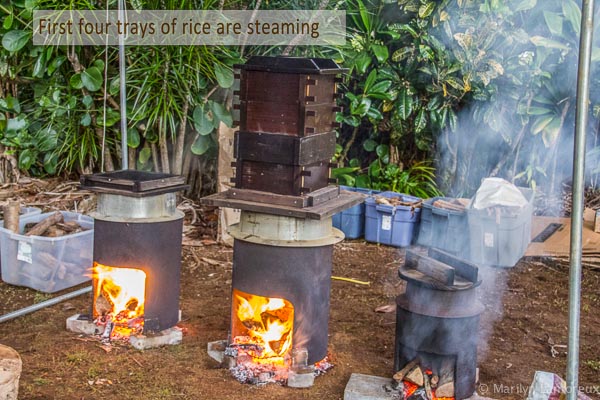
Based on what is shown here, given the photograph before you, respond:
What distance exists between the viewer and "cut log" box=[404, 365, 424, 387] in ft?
13.3

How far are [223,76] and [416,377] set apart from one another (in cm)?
383

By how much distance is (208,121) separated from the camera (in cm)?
725

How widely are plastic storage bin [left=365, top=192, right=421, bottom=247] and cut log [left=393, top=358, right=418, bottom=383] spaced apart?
3151 mm

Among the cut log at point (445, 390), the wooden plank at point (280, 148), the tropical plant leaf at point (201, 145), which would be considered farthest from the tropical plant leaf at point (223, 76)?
the cut log at point (445, 390)

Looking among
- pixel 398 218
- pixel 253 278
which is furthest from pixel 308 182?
pixel 398 218

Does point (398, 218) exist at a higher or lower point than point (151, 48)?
lower

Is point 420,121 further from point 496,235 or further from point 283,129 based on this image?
point 283,129

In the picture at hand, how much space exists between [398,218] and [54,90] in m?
3.40

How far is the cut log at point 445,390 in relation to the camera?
4043 millimetres

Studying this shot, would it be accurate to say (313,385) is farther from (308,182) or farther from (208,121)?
(208,121)

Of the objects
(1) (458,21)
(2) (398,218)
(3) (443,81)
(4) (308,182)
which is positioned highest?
(1) (458,21)

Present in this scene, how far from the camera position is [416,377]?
405 centimetres

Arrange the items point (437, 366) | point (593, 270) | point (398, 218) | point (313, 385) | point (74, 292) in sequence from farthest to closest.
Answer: point (398, 218)
point (593, 270)
point (74, 292)
point (313, 385)
point (437, 366)

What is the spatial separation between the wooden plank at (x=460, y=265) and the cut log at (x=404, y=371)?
0.50 m
